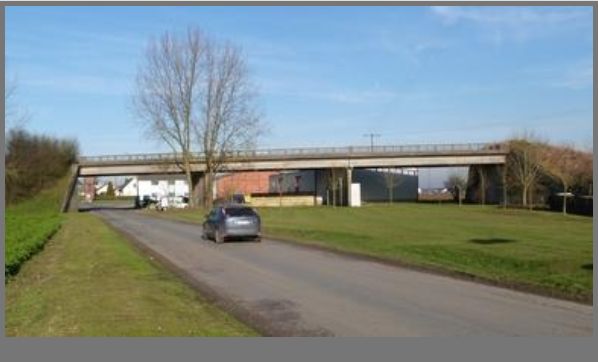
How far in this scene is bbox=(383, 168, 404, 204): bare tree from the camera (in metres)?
112

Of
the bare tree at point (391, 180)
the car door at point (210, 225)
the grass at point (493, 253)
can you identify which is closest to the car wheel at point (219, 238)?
the car door at point (210, 225)

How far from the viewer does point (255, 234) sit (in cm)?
3334

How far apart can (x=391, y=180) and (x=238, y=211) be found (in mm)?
77734

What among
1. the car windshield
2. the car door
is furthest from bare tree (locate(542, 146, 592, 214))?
the car windshield

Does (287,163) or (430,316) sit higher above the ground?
(287,163)

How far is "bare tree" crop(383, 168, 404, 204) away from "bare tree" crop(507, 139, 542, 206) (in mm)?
27819

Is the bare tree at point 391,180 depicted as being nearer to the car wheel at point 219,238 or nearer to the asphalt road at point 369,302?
the car wheel at point 219,238

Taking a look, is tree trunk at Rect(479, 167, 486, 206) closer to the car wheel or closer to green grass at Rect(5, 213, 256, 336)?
the car wheel

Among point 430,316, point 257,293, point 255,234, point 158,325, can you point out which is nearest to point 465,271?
point 257,293

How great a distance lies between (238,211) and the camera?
33.5 metres

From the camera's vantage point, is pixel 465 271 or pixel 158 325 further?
pixel 465 271

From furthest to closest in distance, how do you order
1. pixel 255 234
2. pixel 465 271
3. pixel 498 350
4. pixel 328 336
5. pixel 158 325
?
1. pixel 255 234
2. pixel 465 271
3. pixel 158 325
4. pixel 328 336
5. pixel 498 350

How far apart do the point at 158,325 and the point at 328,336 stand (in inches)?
92.8

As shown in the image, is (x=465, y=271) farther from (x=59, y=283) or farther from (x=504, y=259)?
(x=59, y=283)
